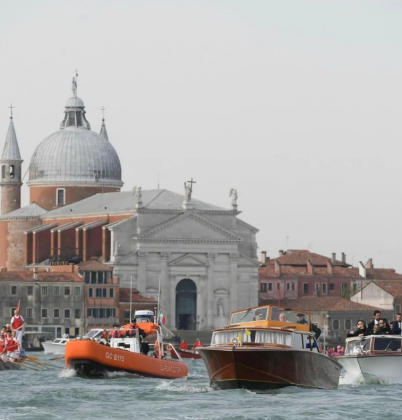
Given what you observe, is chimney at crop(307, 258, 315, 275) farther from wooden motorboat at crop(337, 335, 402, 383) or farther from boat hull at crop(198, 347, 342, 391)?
boat hull at crop(198, 347, 342, 391)

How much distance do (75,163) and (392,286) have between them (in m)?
22.7

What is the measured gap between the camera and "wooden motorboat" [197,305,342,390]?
41.8 metres

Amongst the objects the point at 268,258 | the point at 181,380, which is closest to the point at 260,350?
the point at 181,380

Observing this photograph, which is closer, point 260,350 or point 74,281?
point 260,350

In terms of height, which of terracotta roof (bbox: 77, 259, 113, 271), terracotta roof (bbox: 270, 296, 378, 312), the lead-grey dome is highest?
the lead-grey dome

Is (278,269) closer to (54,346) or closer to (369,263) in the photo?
(369,263)

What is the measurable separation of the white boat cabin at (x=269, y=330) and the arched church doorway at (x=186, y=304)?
7010 cm

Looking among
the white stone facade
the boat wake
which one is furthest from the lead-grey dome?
the boat wake

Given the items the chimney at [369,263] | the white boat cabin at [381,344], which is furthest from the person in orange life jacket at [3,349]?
the chimney at [369,263]

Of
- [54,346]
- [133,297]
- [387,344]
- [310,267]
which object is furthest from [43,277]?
[387,344]

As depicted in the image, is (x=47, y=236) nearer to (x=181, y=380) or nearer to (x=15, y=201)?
(x=15, y=201)

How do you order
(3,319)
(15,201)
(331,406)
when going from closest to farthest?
(331,406)
(3,319)
(15,201)

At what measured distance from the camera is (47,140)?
129875 millimetres

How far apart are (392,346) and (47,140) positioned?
86.1 meters
